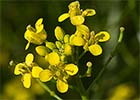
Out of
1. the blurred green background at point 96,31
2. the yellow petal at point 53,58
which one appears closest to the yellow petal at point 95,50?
the yellow petal at point 53,58

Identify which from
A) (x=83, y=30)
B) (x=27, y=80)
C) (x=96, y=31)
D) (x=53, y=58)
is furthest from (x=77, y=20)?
(x=96, y=31)

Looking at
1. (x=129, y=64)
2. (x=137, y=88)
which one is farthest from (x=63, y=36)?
(x=137, y=88)

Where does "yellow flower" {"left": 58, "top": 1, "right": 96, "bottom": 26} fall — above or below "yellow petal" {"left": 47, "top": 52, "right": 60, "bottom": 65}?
above

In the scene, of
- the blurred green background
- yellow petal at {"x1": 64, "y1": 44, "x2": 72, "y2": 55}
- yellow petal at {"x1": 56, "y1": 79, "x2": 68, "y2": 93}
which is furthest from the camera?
the blurred green background

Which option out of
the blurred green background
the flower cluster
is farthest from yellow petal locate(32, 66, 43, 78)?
the blurred green background

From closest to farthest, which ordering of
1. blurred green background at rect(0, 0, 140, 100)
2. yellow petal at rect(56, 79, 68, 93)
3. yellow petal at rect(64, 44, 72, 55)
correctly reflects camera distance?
yellow petal at rect(56, 79, 68, 93) < yellow petal at rect(64, 44, 72, 55) < blurred green background at rect(0, 0, 140, 100)

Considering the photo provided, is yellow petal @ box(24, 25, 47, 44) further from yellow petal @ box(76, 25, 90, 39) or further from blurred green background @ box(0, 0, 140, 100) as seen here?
blurred green background @ box(0, 0, 140, 100)

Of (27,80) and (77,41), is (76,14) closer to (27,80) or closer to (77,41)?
(77,41)

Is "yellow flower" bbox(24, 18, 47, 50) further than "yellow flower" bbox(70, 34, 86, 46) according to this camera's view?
Yes

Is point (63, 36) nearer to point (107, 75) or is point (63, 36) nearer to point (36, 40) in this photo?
point (36, 40)
